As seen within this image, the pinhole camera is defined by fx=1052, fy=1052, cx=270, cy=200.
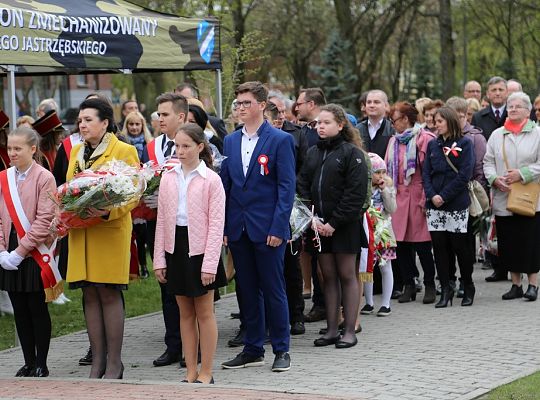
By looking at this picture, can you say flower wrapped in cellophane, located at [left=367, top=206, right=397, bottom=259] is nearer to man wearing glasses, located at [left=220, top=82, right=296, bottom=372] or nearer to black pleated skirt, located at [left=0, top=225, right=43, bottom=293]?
man wearing glasses, located at [left=220, top=82, right=296, bottom=372]

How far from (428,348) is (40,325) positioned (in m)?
3.30

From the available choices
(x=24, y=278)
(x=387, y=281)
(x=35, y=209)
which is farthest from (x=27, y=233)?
(x=387, y=281)

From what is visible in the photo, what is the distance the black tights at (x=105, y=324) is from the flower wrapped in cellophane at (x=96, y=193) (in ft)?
1.98

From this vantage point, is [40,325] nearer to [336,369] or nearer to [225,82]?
[336,369]

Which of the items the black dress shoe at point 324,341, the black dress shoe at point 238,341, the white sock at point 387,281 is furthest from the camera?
the white sock at point 387,281

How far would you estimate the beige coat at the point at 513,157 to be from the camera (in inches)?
455

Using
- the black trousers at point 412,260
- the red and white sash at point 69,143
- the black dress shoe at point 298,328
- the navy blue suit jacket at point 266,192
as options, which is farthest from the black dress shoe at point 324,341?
the red and white sash at point 69,143

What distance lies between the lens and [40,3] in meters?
10.0

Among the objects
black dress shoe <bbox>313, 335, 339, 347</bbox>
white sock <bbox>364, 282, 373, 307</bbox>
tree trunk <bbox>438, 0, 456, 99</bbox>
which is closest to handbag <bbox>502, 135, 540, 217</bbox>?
white sock <bbox>364, 282, 373, 307</bbox>

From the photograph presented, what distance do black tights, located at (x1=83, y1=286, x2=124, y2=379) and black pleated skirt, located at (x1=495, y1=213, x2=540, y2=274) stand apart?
5320 millimetres

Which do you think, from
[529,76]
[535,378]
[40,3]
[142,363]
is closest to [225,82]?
[40,3]

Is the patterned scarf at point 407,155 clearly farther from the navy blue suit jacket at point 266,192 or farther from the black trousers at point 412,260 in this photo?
the navy blue suit jacket at point 266,192

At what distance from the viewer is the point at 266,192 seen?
8305 mm

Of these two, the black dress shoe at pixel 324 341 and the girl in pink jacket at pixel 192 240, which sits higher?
the girl in pink jacket at pixel 192 240
